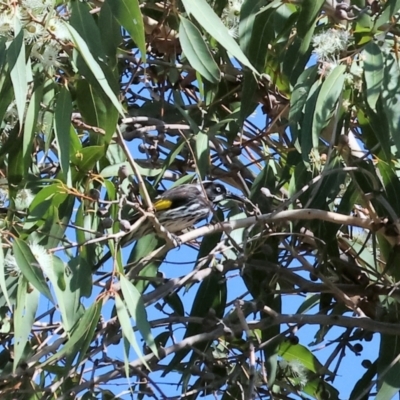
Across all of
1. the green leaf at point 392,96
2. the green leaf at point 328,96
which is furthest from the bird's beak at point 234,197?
the green leaf at point 392,96

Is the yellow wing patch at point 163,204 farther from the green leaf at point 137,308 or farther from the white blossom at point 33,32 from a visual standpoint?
the white blossom at point 33,32

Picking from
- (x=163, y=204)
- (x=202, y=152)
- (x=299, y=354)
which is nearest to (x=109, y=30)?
Answer: (x=202, y=152)

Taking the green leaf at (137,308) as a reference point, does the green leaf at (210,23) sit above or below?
above

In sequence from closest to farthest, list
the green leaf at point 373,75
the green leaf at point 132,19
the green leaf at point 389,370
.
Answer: the green leaf at point 132,19 < the green leaf at point 373,75 < the green leaf at point 389,370

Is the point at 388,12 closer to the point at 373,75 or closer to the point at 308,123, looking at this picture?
the point at 373,75

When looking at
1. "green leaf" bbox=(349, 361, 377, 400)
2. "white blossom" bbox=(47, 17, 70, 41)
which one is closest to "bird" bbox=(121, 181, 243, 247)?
"green leaf" bbox=(349, 361, 377, 400)

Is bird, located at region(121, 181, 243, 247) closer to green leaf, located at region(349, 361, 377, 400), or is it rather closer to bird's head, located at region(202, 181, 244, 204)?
bird's head, located at region(202, 181, 244, 204)

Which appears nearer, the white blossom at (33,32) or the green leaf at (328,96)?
the white blossom at (33,32)

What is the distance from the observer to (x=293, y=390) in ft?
9.97

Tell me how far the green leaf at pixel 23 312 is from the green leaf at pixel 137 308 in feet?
0.73

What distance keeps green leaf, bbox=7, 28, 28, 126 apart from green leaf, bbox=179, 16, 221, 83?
16.7 inches

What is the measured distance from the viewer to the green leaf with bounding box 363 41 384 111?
2.30 m

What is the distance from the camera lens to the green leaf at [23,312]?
7.45 ft

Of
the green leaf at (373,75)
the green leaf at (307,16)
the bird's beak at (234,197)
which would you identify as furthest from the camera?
the bird's beak at (234,197)
